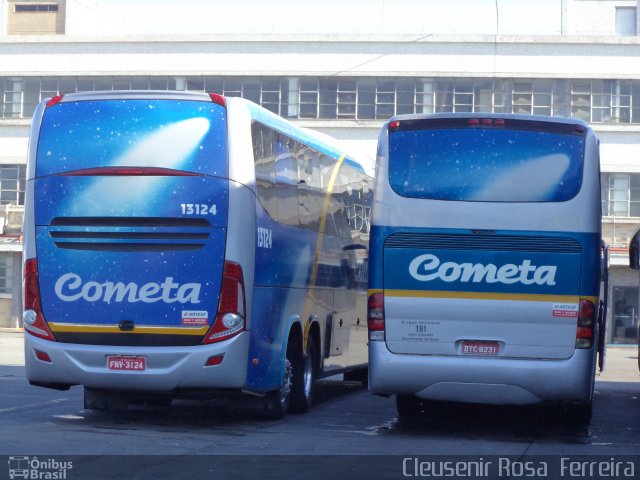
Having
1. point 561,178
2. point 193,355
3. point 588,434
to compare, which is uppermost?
point 561,178

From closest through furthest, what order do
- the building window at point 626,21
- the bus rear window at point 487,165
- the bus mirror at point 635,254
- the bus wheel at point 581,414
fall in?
the bus rear window at point 487,165 < the bus wheel at point 581,414 < the bus mirror at point 635,254 < the building window at point 626,21

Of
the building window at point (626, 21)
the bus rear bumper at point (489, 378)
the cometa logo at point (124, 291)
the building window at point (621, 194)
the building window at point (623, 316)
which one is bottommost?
the building window at point (623, 316)

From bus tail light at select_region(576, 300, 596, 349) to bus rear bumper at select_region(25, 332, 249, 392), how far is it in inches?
134

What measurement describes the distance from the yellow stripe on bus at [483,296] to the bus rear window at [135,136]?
2208mm

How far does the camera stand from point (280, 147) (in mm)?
14008

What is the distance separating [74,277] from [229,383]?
1.97 m

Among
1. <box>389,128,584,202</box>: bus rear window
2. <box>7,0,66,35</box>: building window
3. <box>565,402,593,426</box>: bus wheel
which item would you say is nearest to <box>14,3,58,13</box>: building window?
<box>7,0,66,35</box>: building window

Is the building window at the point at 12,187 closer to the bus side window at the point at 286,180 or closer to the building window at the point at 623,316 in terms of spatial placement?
the building window at the point at 623,316

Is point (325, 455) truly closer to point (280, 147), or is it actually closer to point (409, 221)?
point (409, 221)

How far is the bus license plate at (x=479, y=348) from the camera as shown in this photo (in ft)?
40.5

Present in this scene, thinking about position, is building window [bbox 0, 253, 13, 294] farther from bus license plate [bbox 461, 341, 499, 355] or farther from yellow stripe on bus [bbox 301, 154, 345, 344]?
bus license plate [bbox 461, 341, 499, 355]

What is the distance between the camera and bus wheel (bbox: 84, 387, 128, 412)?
549 inches

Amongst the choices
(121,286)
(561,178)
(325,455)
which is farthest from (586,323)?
(121,286)

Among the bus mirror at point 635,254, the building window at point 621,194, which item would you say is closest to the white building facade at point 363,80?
the building window at point 621,194
